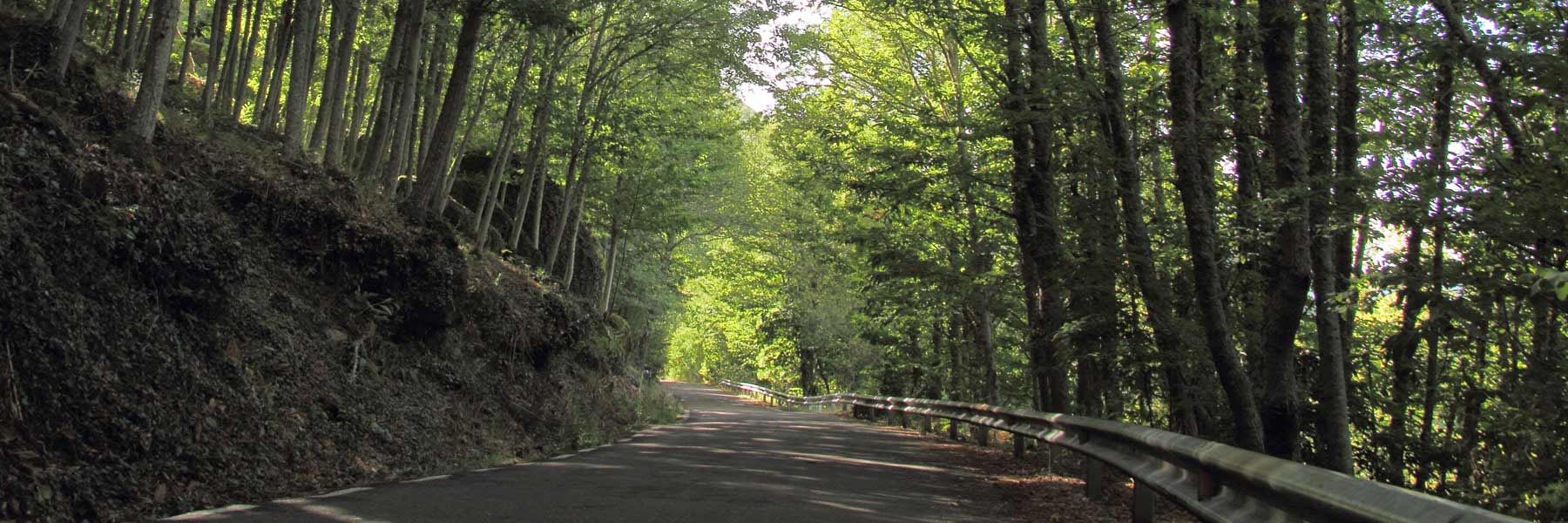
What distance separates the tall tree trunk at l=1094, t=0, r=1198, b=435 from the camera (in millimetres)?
9555

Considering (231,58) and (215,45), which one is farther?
(231,58)

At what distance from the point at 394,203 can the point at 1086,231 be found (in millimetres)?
9538

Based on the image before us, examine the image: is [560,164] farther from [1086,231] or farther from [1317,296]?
[1317,296]

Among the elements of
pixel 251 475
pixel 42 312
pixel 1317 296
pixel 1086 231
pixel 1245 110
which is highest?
pixel 1245 110

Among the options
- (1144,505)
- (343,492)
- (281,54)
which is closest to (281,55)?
(281,54)

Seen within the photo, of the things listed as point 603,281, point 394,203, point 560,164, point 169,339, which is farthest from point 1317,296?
point 603,281

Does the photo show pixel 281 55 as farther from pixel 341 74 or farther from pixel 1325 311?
pixel 1325 311

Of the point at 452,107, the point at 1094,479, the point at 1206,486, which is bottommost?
the point at 1094,479

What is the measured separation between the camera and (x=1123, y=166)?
32.7ft

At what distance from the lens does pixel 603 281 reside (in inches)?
1253

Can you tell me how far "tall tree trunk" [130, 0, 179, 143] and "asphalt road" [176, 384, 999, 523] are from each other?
449 cm

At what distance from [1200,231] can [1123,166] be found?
159 centimetres

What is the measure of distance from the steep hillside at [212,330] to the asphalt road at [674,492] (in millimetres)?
793

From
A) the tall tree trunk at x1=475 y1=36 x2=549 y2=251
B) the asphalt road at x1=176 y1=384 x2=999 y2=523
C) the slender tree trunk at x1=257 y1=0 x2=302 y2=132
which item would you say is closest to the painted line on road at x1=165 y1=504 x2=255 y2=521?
the asphalt road at x1=176 y1=384 x2=999 y2=523
